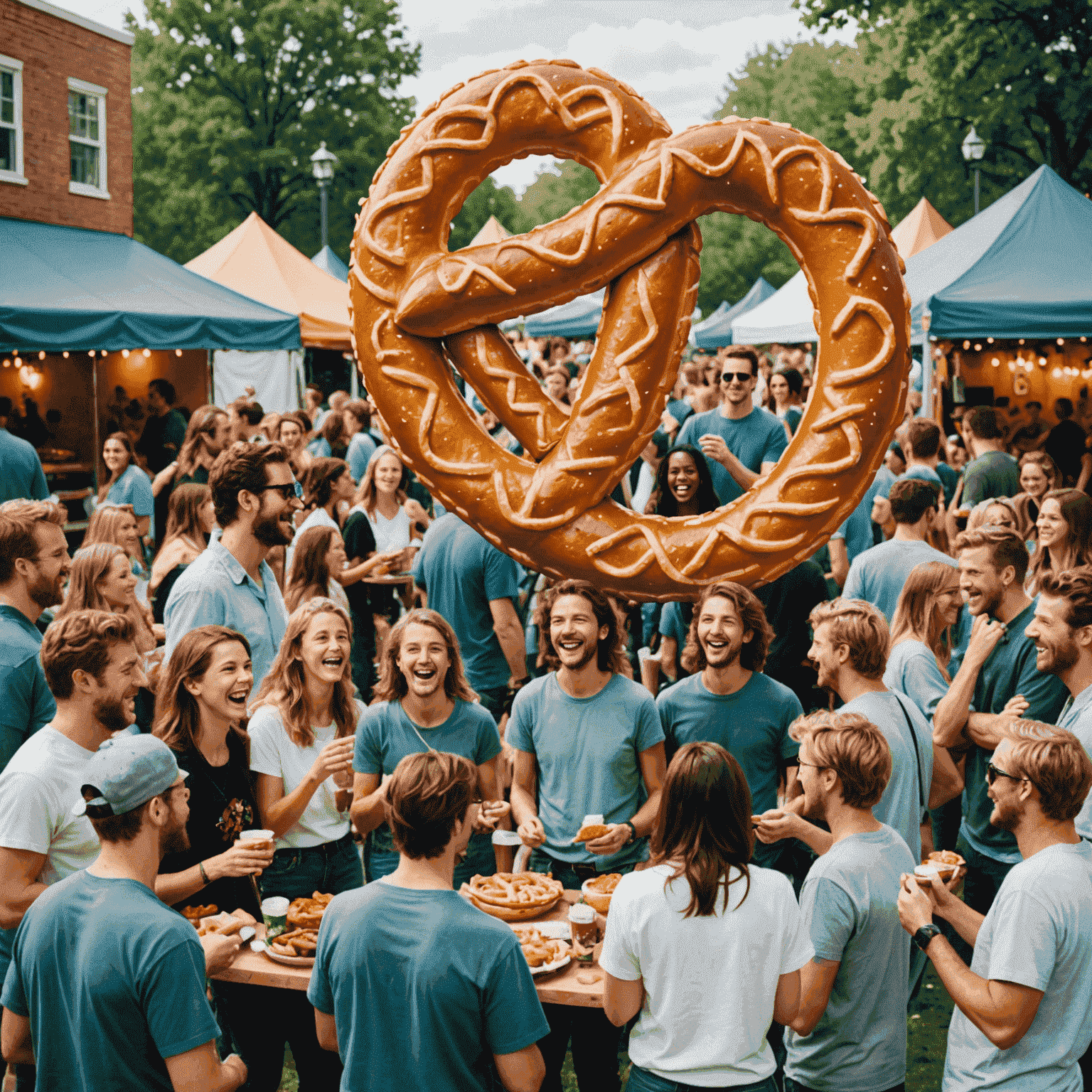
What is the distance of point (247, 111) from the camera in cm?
3400

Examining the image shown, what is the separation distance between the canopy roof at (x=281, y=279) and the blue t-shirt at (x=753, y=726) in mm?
11802

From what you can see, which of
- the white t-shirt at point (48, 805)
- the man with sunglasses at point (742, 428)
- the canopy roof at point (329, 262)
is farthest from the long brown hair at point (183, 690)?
the canopy roof at point (329, 262)

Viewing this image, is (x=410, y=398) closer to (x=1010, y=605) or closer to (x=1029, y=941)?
(x=1029, y=941)

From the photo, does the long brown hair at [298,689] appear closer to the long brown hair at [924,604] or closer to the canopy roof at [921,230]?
the long brown hair at [924,604]

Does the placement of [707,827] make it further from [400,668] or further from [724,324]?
[724,324]

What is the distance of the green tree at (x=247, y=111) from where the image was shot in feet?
108

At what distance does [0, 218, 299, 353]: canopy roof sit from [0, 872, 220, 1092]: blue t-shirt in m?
8.52

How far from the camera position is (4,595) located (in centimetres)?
392

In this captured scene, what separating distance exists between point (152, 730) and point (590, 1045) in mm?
1567

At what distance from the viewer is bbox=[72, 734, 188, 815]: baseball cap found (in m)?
2.54

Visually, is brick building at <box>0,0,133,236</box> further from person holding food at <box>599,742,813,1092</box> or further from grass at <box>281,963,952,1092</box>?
person holding food at <box>599,742,813,1092</box>

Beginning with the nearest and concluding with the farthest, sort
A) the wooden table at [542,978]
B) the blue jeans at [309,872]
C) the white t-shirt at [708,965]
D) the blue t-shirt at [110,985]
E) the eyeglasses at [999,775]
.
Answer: the blue t-shirt at [110,985], the white t-shirt at [708,965], the eyeglasses at [999,775], the wooden table at [542,978], the blue jeans at [309,872]

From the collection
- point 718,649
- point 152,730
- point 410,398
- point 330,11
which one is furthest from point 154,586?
point 330,11

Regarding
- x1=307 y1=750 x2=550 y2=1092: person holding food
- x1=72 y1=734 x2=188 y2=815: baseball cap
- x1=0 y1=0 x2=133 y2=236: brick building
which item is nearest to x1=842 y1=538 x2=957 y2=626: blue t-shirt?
x1=307 y1=750 x2=550 y2=1092: person holding food
